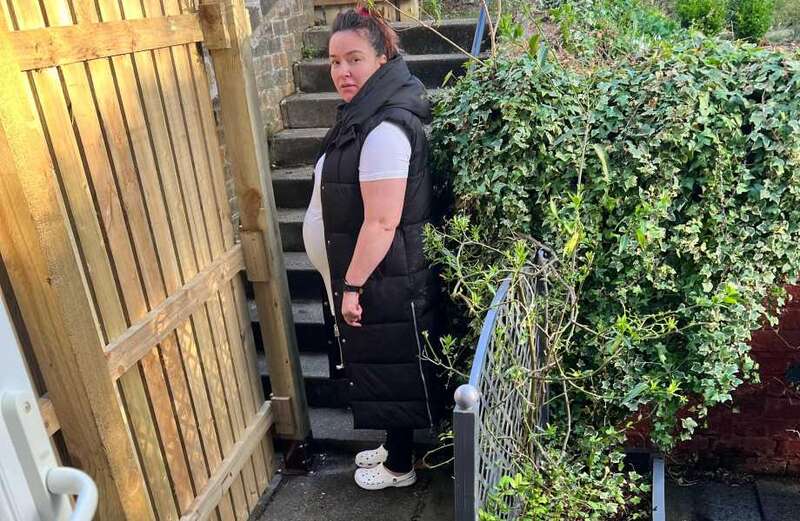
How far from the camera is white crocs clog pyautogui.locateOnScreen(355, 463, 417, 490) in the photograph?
300 cm

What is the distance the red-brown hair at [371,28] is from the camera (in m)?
2.42

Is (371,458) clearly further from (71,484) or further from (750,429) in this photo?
(71,484)

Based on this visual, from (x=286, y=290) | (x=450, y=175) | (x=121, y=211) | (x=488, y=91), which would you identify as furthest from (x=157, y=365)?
(x=488, y=91)

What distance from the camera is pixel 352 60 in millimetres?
2432

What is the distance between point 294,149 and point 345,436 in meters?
2.09

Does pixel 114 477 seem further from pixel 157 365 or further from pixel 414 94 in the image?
pixel 414 94

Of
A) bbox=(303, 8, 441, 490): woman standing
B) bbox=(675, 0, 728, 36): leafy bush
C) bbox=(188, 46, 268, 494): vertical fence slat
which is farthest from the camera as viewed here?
bbox=(675, 0, 728, 36): leafy bush

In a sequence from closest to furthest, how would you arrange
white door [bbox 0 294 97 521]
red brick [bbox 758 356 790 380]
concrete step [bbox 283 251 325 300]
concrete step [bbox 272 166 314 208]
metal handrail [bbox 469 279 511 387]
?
white door [bbox 0 294 97 521], metal handrail [bbox 469 279 511 387], red brick [bbox 758 356 790 380], concrete step [bbox 283 251 325 300], concrete step [bbox 272 166 314 208]

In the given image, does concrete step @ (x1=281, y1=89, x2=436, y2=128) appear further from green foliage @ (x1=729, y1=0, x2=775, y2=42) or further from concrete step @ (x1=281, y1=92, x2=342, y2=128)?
green foliage @ (x1=729, y1=0, x2=775, y2=42)

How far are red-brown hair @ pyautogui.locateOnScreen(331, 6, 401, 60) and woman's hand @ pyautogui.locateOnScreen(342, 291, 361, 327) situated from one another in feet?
3.12

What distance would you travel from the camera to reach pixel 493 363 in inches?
71.6

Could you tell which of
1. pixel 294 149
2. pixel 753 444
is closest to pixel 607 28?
pixel 294 149

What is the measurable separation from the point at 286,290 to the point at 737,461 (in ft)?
7.58

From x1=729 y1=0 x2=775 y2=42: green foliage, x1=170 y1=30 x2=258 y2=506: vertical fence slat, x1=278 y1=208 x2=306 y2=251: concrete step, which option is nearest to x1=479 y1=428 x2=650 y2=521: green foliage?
x1=170 y1=30 x2=258 y2=506: vertical fence slat
